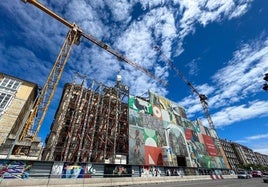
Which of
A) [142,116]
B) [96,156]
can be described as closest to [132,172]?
[96,156]

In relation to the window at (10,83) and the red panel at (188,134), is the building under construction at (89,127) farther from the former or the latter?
the red panel at (188,134)

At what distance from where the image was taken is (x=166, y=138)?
128 ft

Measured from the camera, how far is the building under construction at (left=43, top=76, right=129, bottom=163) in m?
28.1

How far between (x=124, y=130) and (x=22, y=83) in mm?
23082

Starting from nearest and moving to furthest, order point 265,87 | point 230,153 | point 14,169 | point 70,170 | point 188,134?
point 14,169 → point 70,170 → point 265,87 → point 188,134 → point 230,153

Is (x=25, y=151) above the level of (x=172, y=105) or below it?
below

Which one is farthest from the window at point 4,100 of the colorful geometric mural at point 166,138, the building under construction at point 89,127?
the colorful geometric mural at point 166,138

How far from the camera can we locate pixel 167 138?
39.2 metres

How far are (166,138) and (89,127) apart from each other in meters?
19.5

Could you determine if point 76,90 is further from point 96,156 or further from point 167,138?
point 167,138

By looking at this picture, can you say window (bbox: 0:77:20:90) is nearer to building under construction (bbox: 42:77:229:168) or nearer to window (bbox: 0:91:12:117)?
window (bbox: 0:91:12:117)

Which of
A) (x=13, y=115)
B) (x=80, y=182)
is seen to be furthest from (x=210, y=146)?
(x=13, y=115)

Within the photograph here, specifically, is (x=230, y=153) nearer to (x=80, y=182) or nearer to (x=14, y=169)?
(x=80, y=182)

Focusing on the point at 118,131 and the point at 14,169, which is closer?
the point at 14,169
